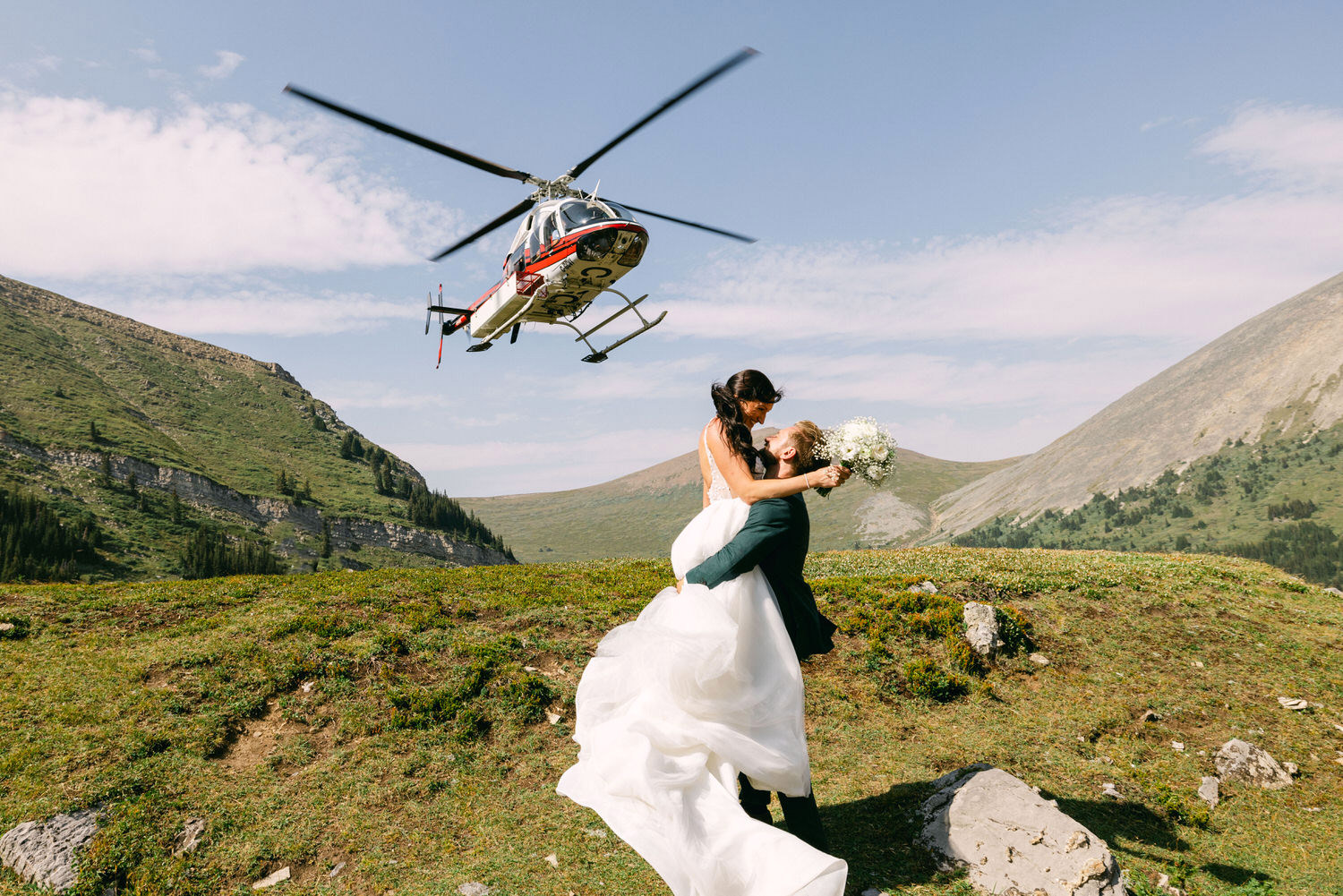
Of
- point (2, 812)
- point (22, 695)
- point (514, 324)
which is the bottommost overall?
point (2, 812)

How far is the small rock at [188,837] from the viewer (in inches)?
313

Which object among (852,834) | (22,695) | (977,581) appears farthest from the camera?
(977,581)

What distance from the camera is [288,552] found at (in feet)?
485

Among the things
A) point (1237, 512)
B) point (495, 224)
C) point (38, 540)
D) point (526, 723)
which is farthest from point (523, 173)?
point (1237, 512)

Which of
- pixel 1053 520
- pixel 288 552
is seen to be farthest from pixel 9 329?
pixel 1053 520

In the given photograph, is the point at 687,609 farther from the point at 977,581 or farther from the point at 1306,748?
the point at 977,581

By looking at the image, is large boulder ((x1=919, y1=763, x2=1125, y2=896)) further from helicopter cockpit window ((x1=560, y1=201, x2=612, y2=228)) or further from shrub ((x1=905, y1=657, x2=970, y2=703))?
helicopter cockpit window ((x1=560, y1=201, x2=612, y2=228))

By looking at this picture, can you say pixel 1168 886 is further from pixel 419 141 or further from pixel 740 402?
pixel 419 141

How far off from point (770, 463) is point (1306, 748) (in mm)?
11267

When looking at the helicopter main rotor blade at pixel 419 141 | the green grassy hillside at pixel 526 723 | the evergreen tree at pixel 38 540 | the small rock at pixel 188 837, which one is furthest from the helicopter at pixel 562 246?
the evergreen tree at pixel 38 540

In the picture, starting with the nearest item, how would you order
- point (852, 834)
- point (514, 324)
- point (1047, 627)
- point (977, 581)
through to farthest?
1. point (852, 834)
2. point (1047, 627)
3. point (977, 581)
4. point (514, 324)

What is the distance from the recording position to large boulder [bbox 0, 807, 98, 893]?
744 centimetres

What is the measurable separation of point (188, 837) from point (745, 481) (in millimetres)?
8131

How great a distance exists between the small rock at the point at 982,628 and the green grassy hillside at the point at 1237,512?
582 ft
